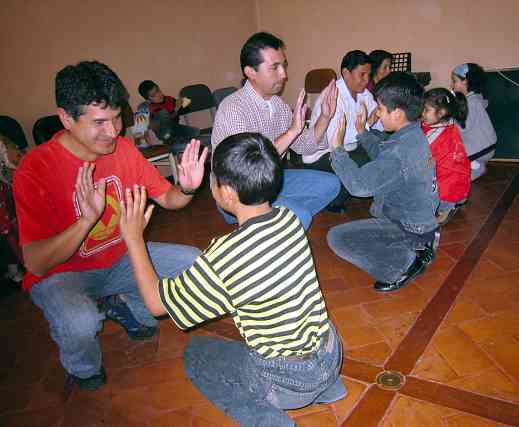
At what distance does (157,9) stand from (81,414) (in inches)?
190

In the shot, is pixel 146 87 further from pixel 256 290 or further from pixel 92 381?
pixel 256 290

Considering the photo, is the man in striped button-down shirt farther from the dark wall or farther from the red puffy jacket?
the dark wall

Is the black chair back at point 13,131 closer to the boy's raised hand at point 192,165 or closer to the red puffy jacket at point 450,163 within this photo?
the boy's raised hand at point 192,165

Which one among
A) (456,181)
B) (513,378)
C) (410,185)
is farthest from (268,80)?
(513,378)

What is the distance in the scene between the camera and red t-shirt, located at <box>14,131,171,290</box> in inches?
66.4

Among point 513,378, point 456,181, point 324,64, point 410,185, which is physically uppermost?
point 324,64

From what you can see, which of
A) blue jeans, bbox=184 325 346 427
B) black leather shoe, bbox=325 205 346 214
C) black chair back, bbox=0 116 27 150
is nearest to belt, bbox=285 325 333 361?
blue jeans, bbox=184 325 346 427

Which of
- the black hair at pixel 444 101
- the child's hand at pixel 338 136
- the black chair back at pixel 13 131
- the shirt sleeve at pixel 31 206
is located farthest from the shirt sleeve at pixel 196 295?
the black chair back at pixel 13 131

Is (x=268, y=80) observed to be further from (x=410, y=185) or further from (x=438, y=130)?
(x=438, y=130)

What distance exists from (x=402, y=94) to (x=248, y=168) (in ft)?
4.58

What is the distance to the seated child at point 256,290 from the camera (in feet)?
4.07

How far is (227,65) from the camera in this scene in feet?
20.2

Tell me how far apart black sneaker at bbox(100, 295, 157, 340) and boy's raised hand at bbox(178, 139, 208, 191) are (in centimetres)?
90

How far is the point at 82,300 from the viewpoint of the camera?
1.79 metres
